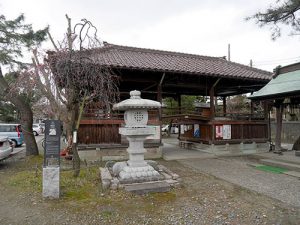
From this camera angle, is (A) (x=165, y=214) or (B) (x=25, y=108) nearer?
(A) (x=165, y=214)

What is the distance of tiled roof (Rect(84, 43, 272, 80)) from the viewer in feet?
33.4

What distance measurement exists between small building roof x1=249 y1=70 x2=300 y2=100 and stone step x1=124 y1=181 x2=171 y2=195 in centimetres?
597

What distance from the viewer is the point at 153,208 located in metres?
4.64

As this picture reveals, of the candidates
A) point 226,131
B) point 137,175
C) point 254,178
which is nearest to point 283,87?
point 226,131

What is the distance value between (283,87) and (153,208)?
7.57 m

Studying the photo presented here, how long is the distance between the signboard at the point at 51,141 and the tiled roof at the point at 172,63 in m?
4.33

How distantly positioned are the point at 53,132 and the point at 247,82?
1090 centimetres

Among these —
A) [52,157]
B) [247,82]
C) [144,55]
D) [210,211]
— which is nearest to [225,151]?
[247,82]

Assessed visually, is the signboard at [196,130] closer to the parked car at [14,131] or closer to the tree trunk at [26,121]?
the tree trunk at [26,121]

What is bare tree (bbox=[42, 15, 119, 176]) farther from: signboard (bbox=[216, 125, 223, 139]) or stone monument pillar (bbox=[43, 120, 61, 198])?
signboard (bbox=[216, 125, 223, 139])

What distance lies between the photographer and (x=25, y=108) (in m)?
10.4

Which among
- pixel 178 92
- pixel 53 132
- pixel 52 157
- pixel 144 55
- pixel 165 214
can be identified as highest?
pixel 144 55

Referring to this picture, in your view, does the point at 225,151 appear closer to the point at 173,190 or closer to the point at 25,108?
the point at 173,190

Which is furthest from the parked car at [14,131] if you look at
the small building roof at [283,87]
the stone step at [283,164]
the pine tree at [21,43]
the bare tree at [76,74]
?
the stone step at [283,164]
